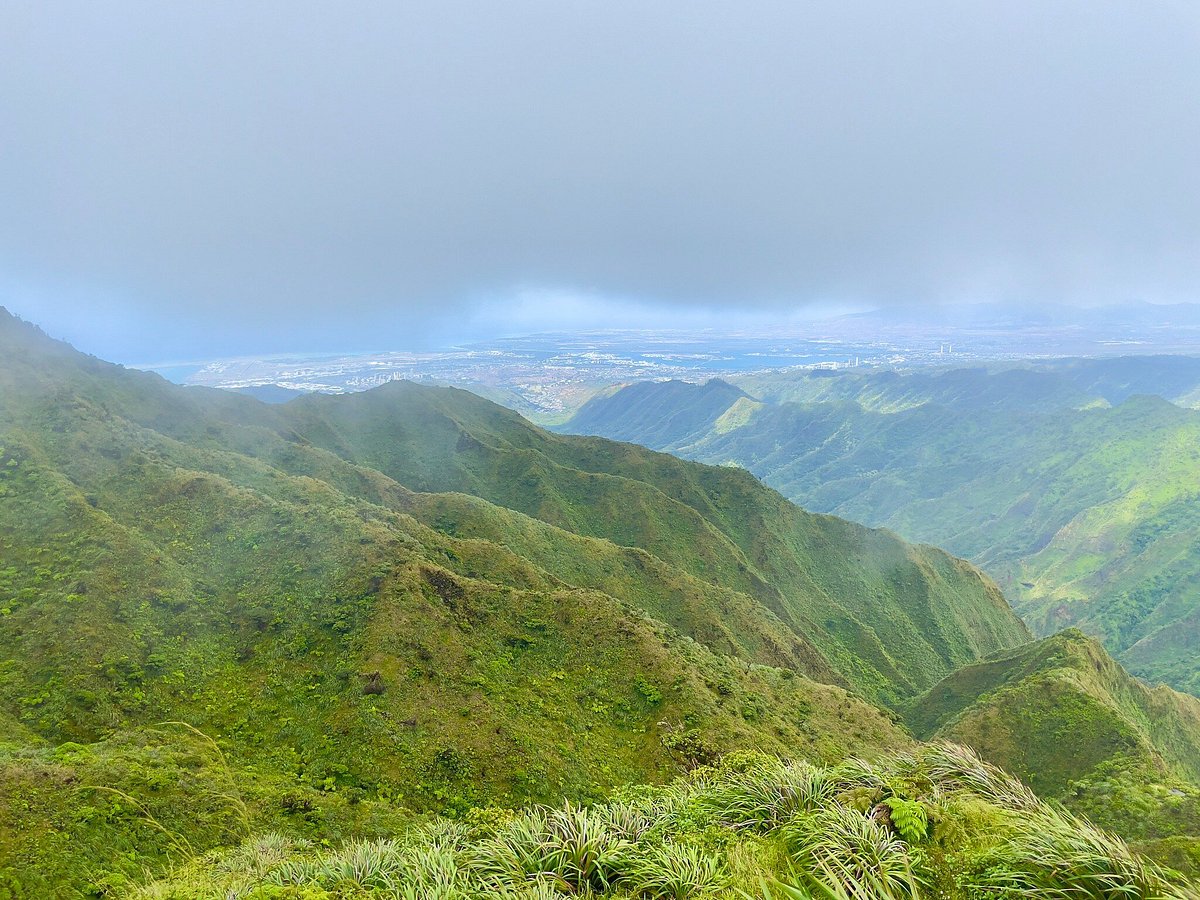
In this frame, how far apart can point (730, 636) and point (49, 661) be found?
6609 centimetres

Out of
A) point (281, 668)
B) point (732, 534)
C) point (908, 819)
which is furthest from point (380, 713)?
point (732, 534)

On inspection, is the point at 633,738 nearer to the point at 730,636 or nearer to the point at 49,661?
the point at 49,661

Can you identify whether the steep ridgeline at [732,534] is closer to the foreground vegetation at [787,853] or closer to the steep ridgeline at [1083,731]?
Answer: the steep ridgeline at [1083,731]

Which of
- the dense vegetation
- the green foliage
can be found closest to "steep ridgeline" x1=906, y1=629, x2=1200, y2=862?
the dense vegetation

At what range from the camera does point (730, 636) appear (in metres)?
74.9

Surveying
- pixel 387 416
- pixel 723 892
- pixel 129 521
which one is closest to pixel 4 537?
pixel 129 521

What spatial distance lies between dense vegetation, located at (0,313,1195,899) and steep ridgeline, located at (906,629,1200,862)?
1343mm

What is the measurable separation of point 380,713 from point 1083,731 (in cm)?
→ 5626

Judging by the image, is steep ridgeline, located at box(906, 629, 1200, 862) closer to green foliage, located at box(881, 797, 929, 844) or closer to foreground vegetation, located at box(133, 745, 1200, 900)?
foreground vegetation, located at box(133, 745, 1200, 900)

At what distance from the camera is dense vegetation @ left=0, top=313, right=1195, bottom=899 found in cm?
1113

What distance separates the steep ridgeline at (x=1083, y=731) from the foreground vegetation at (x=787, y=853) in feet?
77.4

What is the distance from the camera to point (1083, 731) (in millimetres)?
47781

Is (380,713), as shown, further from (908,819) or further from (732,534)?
(732,534)

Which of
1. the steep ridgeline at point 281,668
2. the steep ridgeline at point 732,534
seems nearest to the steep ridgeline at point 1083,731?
the steep ridgeline at point 281,668
